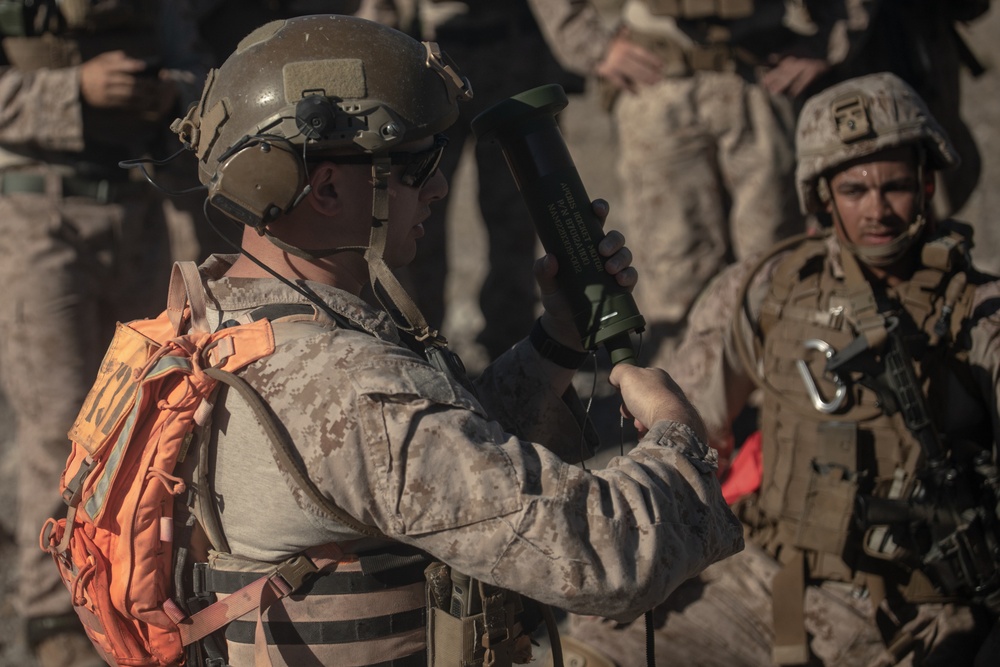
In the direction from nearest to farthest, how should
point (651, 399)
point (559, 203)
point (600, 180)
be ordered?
point (651, 399), point (559, 203), point (600, 180)

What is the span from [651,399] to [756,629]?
1880mm

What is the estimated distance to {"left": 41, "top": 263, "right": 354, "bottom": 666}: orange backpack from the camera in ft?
7.61

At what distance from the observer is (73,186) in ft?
16.1

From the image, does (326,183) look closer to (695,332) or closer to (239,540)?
(239,540)

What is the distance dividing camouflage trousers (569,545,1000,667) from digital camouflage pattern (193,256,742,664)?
5.75 feet

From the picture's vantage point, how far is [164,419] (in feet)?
7.69

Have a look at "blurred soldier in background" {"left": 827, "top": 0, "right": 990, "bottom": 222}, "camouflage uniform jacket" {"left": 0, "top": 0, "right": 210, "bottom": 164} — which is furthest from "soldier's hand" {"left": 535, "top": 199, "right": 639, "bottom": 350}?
"blurred soldier in background" {"left": 827, "top": 0, "right": 990, "bottom": 222}

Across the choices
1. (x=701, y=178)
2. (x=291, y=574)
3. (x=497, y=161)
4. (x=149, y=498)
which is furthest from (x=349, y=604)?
(x=497, y=161)

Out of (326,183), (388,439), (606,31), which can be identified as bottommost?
(388,439)

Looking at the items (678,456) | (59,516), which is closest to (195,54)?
(59,516)

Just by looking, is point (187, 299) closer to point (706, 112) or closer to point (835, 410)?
point (835, 410)

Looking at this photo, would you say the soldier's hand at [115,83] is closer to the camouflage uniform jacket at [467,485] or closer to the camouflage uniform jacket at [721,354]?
the camouflage uniform jacket at [721,354]

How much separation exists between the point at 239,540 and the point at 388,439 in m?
0.48

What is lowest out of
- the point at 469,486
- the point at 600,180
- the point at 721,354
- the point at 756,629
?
the point at 756,629
